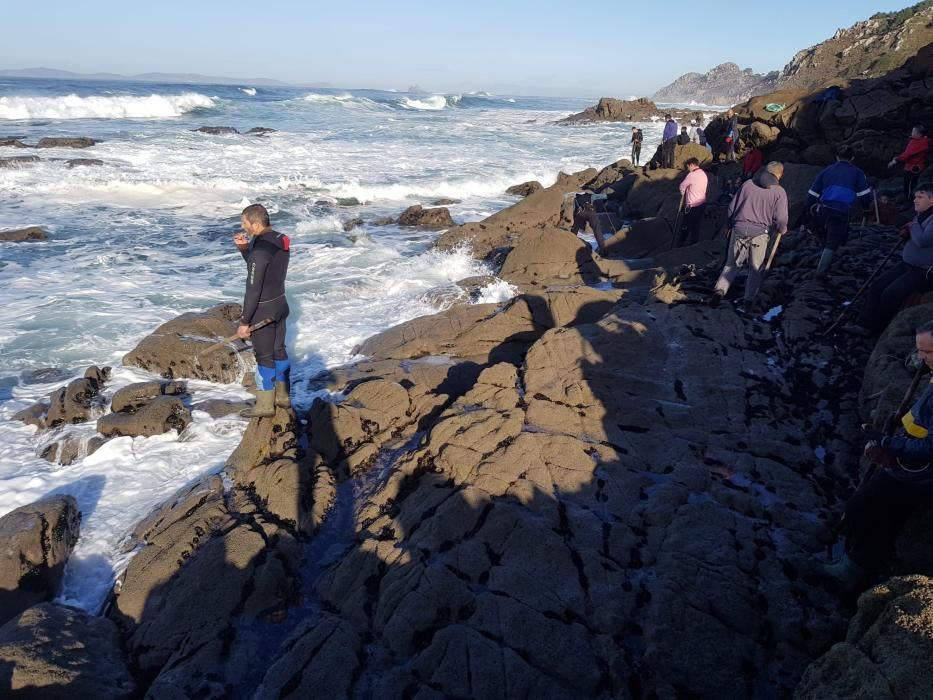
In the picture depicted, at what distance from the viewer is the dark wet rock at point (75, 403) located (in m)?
6.75

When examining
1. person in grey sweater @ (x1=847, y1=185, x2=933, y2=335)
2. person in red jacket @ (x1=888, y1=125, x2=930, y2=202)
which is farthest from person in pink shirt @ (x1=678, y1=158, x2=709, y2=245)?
person in grey sweater @ (x1=847, y1=185, x2=933, y2=335)

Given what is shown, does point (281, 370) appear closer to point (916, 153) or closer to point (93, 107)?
point (916, 153)

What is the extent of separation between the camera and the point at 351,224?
16.6m

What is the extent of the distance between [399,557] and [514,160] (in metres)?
27.3

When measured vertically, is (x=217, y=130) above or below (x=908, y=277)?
above

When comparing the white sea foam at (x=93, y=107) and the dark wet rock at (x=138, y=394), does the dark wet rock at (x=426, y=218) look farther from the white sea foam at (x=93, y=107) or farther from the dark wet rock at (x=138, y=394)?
the white sea foam at (x=93, y=107)

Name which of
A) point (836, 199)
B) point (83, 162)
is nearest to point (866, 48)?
point (836, 199)

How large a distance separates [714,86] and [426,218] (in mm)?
144399

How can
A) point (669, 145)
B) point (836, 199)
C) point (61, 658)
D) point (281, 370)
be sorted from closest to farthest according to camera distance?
point (61, 658) → point (281, 370) → point (836, 199) → point (669, 145)

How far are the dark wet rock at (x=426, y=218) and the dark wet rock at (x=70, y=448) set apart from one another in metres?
11.3

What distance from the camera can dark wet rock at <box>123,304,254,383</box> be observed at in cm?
774

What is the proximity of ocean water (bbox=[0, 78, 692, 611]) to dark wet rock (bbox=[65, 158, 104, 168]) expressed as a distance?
13.3 inches

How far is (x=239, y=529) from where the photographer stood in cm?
444

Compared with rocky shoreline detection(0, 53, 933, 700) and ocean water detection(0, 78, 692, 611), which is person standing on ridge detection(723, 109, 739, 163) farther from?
rocky shoreline detection(0, 53, 933, 700)
